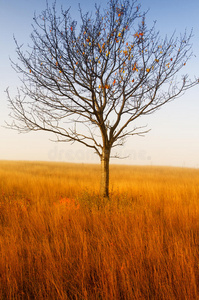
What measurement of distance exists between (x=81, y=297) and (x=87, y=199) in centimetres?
452

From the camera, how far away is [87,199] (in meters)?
6.81

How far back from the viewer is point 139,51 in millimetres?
6652

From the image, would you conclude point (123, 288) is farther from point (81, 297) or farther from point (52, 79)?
point (52, 79)

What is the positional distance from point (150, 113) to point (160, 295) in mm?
5852

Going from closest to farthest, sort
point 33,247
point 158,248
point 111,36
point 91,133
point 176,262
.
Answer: point 176,262 < point 158,248 < point 33,247 < point 111,36 < point 91,133

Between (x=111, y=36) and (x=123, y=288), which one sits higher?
(x=111, y=36)

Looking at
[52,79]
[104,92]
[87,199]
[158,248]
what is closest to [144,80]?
[104,92]

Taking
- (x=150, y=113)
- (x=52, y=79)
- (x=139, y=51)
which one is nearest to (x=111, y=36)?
(x=139, y=51)

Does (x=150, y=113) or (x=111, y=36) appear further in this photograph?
(x=150, y=113)

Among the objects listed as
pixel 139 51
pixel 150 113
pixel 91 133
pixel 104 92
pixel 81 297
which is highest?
pixel 139 51

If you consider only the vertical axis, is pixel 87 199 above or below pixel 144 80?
below

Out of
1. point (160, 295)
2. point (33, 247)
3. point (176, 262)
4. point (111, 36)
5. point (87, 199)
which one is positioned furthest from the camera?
point (87, 199)

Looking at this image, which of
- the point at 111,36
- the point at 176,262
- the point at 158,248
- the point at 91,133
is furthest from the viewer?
the point at 91,133

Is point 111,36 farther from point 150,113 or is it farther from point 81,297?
point 81,297
